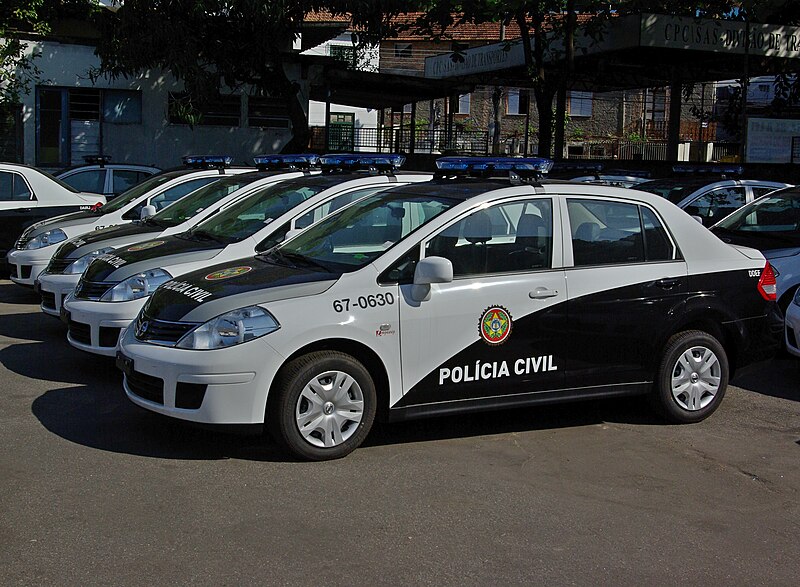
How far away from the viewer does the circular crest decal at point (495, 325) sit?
20.3 feet

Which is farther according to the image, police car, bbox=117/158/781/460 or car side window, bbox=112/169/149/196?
car side window, bbox=112/169/149/196

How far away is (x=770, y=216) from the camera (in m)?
10.6

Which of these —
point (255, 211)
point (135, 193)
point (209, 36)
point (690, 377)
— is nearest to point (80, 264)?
point (255, 211)

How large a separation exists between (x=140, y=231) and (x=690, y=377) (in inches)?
223

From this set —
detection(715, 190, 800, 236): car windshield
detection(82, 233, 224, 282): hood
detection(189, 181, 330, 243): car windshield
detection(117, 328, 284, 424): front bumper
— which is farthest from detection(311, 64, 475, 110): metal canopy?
detection(117, 328, 284, 424): front bumper

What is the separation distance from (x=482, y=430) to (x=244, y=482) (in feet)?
6.06

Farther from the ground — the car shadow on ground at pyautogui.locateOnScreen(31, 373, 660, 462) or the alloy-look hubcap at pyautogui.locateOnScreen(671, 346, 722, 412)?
the alloy-look hubcap at pyautogui.locateOnScreen(671, 346, 722, 412)

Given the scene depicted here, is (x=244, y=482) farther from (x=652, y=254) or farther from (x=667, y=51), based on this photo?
(x=667, y=51)

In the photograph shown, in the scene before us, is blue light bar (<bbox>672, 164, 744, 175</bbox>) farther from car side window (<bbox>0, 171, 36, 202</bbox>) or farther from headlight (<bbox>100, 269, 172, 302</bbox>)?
car side window (<bbox>0, 171, 36, 202</bbox>)

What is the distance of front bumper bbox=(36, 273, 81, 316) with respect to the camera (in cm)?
916

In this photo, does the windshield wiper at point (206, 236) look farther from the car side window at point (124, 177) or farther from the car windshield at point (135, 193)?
the car side window at point (124, 177)

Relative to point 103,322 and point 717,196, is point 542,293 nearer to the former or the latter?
point 103,322

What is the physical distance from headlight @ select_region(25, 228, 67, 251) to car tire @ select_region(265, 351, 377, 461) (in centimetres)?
629

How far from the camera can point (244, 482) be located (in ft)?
18.0
